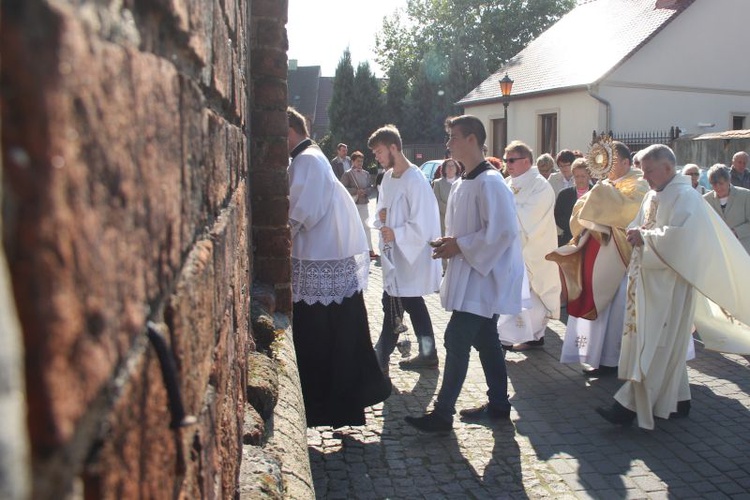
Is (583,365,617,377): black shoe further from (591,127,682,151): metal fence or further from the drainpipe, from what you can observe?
the drainpipe

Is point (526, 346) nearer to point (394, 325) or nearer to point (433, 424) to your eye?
point (394, 325)

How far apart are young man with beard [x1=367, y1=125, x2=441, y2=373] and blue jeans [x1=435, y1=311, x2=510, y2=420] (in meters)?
1.29

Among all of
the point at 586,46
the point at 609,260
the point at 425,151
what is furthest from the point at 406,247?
the point at 425,151

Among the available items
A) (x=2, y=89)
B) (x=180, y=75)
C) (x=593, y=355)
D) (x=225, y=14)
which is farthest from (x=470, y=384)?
(x=2, y=89)

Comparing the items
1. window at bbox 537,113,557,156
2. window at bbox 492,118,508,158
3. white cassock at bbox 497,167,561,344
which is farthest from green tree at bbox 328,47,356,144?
white cassock at bbox 497,167,561,344

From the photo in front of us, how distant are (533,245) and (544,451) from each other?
3.42m

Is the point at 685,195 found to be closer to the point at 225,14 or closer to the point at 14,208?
the point at 225,14

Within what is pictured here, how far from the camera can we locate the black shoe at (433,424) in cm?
532

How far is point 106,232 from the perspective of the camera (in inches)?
20.6

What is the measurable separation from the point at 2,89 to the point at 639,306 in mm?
5629

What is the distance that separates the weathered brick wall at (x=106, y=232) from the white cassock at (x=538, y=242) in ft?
22.7

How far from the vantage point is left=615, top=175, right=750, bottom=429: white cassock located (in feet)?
18.0

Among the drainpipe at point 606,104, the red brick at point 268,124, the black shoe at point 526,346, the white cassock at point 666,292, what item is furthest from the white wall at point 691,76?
the red brick at point 268,124

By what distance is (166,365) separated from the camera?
0.74 metres
